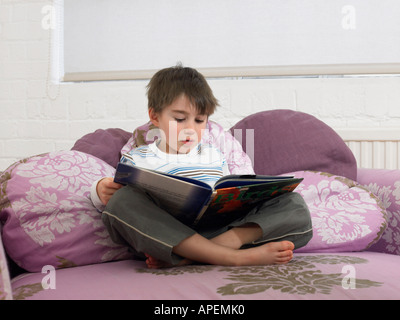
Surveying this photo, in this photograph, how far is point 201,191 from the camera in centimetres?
80

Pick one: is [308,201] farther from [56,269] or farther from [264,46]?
[264,46]

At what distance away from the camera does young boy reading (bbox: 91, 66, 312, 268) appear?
35.0 inches

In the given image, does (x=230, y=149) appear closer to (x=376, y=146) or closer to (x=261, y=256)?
(x=261, y=256)

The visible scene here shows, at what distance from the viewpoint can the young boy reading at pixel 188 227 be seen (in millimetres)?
888

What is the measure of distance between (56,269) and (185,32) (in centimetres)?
125

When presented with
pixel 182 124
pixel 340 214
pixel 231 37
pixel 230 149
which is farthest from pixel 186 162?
pixel 231 37

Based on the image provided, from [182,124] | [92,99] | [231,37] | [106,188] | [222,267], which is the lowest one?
[222,267]

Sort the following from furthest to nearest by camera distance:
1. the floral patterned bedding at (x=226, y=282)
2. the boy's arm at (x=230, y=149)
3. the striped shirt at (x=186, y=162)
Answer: the boy's arm at (x=230, y=149)
the striped shirt at (x=186, y=162)
the floral patterned bedding at (x=226, y=282)

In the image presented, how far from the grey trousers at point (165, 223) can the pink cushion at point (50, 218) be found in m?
0.09

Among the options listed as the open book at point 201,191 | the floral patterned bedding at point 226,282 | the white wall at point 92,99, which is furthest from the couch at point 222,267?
the white wall at point 92,99

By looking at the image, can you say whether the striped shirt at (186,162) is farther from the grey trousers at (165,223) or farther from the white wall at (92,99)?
the white wall at (92,99)

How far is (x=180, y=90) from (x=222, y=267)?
1.55 ft
